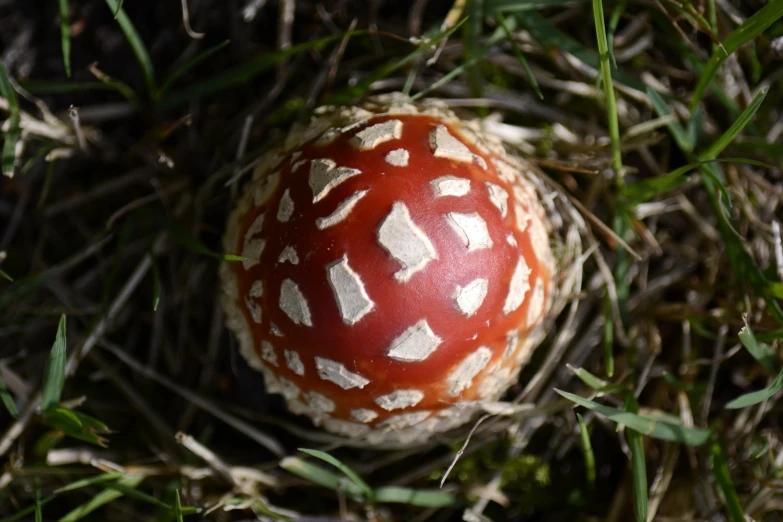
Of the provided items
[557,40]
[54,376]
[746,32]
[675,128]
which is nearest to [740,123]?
[746,32]

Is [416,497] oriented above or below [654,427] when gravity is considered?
below

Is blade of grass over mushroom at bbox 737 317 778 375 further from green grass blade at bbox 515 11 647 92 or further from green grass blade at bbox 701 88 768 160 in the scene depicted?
green grass blade at bbox 515 11 647 92

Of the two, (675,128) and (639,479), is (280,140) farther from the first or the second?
(639,479)

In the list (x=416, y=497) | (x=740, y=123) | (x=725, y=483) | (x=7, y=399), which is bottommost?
(x=416, y=497)

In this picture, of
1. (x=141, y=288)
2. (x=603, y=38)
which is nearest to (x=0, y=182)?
(x=141, y=288)

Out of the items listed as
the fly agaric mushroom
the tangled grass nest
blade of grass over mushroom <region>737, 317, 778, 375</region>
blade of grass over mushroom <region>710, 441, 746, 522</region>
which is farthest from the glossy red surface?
blade of grass over mushroom <region>710, 441, 746, 522</region>

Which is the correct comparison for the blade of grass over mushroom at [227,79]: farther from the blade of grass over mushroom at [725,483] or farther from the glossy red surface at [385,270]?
the blade of grass over mushroom at [725,483]
